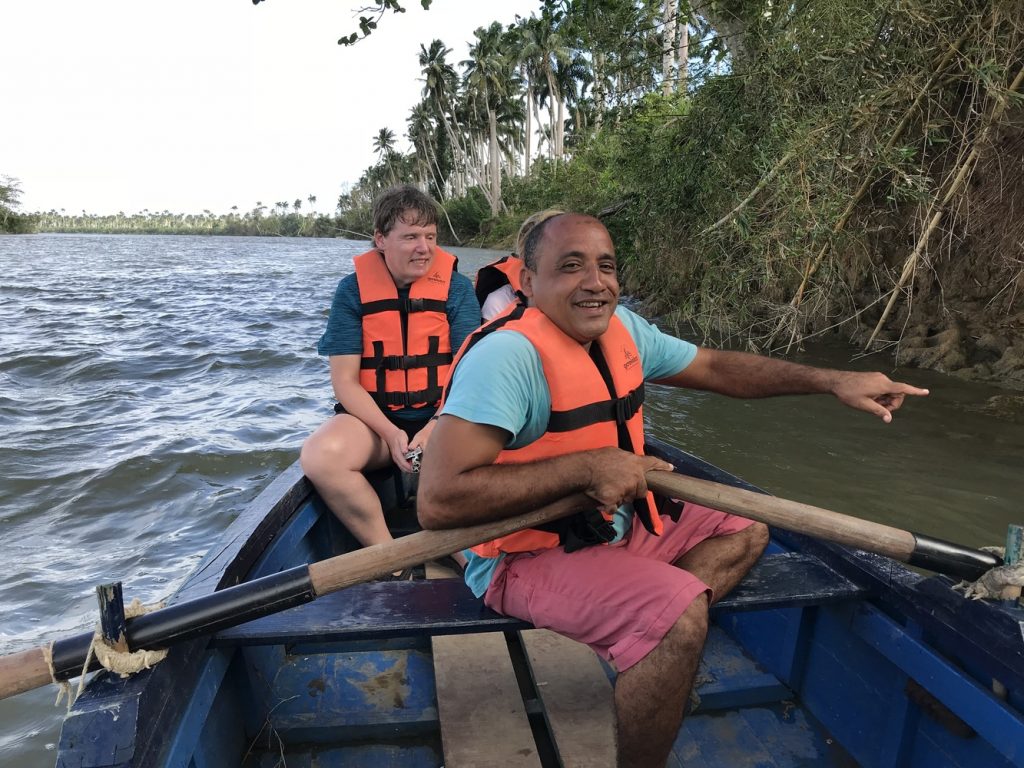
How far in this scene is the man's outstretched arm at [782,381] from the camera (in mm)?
2148

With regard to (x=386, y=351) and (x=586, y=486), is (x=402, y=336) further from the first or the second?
(x=586, y=486)

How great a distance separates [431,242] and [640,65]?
14.7ft

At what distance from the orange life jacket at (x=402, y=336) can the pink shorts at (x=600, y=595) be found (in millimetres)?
1633

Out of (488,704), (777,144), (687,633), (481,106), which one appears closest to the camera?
(687,633)

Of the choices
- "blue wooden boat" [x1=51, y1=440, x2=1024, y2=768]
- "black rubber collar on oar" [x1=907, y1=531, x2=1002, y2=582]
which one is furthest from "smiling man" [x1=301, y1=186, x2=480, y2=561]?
"black rubber collar on oar" [x1=907, y1=531, x2=1002, y2=582]

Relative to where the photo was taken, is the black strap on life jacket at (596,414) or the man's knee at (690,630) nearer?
the man's knee at (690,630)

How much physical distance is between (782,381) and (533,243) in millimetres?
983

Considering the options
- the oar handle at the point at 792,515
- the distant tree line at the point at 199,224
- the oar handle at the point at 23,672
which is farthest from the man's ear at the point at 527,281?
the distant tree line at the point at 199,224

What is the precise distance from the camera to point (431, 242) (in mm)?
3383

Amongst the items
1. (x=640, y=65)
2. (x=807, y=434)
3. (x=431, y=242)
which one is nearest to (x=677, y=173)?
(x=640, y=65)

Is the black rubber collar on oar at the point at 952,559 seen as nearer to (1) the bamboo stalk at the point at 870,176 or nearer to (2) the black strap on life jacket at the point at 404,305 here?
(2) the black strap on life jacket at the point at 404,305

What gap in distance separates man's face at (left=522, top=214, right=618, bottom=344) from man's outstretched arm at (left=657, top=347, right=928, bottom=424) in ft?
2.03

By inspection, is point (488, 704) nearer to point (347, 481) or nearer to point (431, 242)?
point (347, 481)

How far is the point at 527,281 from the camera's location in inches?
83.3
